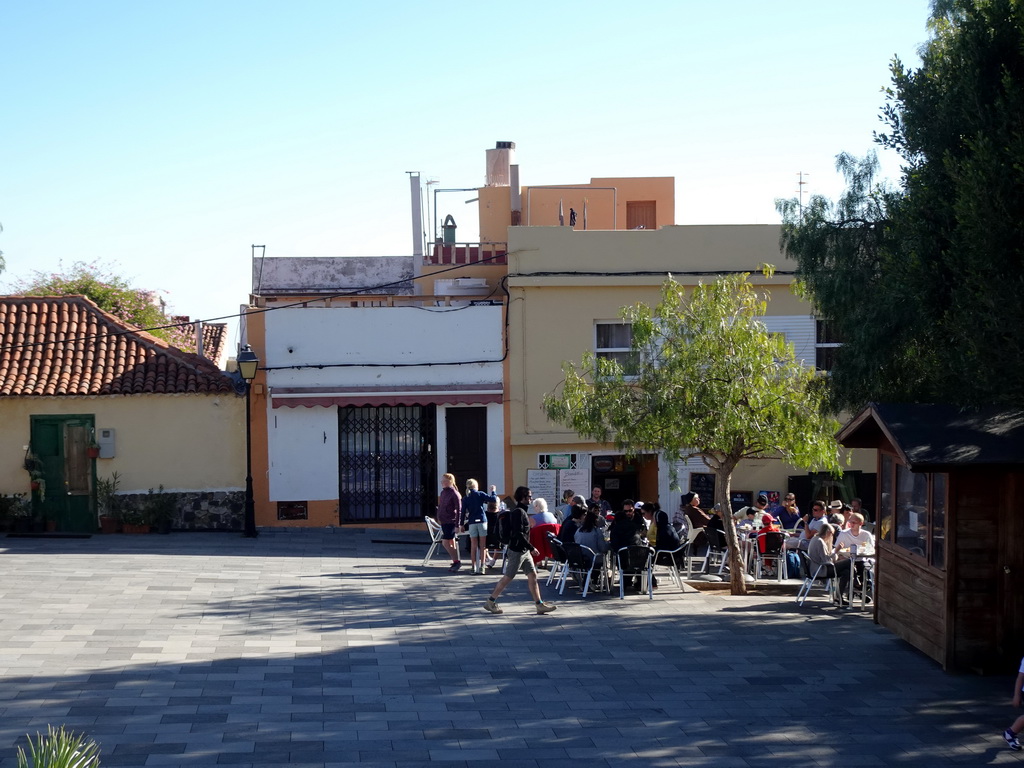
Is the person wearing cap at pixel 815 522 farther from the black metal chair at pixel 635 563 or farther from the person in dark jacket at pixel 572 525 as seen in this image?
the person in dark jacket at pixel 572 525

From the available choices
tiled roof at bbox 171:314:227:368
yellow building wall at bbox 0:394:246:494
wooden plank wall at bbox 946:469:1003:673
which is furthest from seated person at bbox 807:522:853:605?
tiled roof at bbox 171:314:227:368

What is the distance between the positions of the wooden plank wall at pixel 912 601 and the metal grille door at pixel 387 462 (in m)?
11.7

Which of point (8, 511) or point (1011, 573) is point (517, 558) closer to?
point (1011, 573)

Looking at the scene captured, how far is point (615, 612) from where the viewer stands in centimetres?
1389

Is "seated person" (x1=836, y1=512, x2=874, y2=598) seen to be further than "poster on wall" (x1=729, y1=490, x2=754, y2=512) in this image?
No

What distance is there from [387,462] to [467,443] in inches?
66.4

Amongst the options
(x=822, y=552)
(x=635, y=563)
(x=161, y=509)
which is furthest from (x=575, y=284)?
(x=822, y=552)

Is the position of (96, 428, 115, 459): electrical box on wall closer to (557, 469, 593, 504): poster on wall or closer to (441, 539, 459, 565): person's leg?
(441, 539, 459, 565): person's leg


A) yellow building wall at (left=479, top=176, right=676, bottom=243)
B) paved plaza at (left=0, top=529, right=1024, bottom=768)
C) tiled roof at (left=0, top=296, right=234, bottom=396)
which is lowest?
paved plaza at (left=0, top=529, right=1024, bottom=768)

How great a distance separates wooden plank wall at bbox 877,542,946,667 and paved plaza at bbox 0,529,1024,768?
21 centimetres

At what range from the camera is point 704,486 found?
918 inches

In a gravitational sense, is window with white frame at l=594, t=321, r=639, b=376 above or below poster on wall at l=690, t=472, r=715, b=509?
above

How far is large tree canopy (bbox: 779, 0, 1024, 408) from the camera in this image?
9.30 metres

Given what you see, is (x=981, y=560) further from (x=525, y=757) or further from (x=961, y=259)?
(x=525, y=757)
